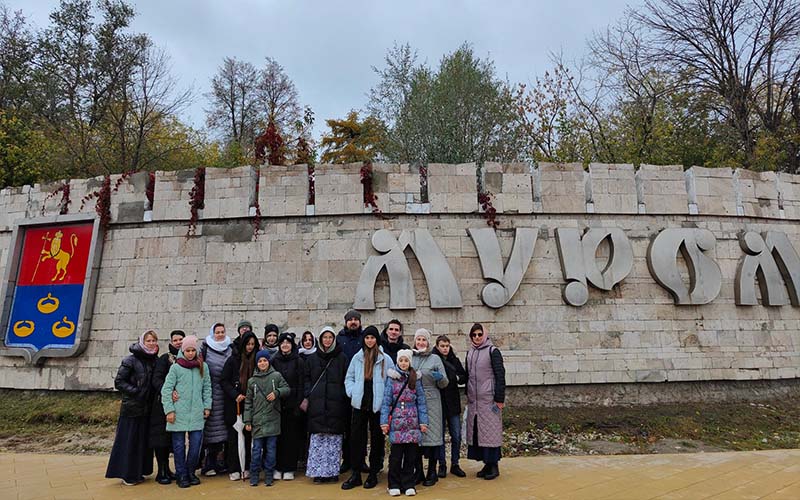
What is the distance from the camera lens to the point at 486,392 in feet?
16.5

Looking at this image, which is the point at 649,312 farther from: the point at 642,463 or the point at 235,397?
the point at 235,397

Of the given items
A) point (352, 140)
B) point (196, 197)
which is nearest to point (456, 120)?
point (352, 140)

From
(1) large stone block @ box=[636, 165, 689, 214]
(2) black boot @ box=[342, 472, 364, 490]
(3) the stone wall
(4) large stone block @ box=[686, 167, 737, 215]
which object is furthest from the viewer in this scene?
(4) large stone block @ box=[686, 167, 737, 215]

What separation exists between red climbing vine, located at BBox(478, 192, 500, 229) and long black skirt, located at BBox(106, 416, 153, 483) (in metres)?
6.17

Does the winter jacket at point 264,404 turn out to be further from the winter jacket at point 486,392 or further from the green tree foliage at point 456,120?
the green tree foliage at point 456,120

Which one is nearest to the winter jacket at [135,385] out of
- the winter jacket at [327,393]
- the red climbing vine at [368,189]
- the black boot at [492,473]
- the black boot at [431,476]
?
the winter jacket at [327,393]

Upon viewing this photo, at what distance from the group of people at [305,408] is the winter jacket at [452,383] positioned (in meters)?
0.02

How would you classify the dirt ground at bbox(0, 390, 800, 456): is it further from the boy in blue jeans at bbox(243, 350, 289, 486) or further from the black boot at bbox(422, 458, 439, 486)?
the boy in blue jeans at bbox(243, 350, 289, 486)

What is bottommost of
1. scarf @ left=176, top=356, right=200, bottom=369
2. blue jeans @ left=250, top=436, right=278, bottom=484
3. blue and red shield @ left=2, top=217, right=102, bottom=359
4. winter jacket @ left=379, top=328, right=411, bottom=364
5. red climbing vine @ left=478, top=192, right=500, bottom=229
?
blue jeans @ left=250, top=436, right=278, bottom=484

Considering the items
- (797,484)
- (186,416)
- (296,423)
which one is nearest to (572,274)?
(797,484)

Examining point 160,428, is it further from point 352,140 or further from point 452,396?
point 352,140

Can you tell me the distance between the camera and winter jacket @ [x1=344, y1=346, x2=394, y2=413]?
→ 475 cm

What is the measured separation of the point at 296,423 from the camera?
5.06 m

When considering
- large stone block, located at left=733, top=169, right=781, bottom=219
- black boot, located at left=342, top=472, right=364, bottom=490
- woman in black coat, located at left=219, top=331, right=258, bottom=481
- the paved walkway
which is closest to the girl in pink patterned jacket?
the paved walkway
